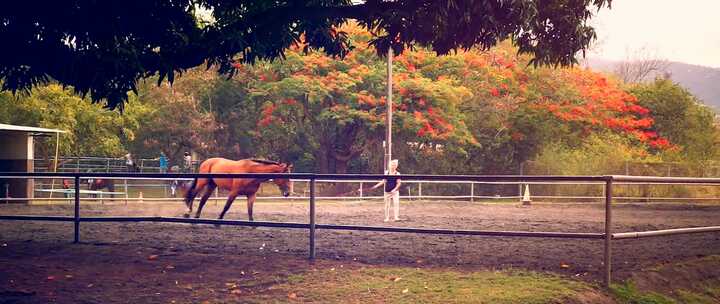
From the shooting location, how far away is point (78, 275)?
336 inches

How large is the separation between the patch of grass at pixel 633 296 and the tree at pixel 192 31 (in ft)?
12.8

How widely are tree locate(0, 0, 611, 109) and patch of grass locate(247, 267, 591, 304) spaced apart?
3.61 meters

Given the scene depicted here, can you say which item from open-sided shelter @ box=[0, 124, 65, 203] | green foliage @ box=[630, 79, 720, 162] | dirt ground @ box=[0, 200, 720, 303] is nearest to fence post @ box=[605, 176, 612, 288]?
dirt ground @ box=[0, 200, 720, 303]

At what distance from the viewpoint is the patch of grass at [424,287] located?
7266mm

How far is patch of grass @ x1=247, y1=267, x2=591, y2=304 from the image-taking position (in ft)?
23.8

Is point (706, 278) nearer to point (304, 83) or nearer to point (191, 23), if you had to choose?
point (191, 23)

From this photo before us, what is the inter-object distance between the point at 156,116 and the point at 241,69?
8.48 m

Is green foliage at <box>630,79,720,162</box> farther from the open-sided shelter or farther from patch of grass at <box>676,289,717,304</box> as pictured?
patch of grass at <box>676,289,717,304</box>

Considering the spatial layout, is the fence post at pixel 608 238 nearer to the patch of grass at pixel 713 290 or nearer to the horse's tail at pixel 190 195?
the patch of grass at pixel 713 290

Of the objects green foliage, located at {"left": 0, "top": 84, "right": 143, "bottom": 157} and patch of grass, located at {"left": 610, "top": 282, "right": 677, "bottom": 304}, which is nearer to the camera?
patch of grass, located at {"left": 610, "top": 282, "right": 677, "bottom": 304}

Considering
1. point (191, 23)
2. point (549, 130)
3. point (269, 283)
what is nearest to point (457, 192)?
point (549, 130)

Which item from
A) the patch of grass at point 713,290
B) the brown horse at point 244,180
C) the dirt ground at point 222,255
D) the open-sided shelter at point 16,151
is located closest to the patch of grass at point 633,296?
the dirt ground at point 222,255

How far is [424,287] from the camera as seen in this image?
7723mm

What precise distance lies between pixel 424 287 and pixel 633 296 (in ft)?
7.36
